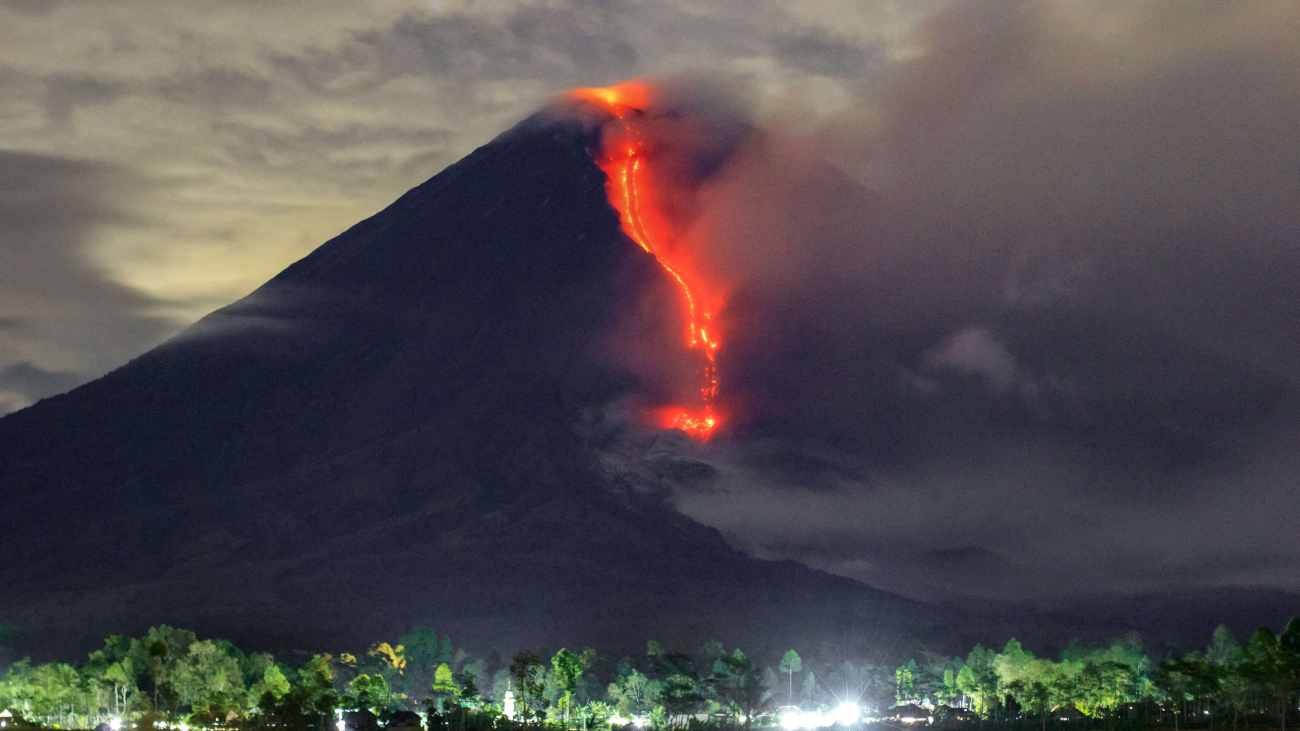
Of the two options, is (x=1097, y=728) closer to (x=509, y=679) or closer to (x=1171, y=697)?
(x=1171, y=697)

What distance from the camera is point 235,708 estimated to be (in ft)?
429

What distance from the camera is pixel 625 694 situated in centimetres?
17062

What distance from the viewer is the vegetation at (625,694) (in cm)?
13125

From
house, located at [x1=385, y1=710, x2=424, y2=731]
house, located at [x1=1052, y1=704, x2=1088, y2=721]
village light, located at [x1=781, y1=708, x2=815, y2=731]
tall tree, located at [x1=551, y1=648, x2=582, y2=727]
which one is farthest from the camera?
house, located at [x1=1052, y1=704, x2=1088, y2=721]

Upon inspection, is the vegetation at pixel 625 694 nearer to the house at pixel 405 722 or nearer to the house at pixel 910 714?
the house at pixel 405 722

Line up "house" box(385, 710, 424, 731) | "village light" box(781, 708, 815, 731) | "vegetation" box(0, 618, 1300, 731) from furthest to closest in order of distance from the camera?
1. "village light" box(781, 708, 815, 731)
2. "vegetation" box(0, 618, 1300, 731)
3. "house" box(385, 710, 424, 731)

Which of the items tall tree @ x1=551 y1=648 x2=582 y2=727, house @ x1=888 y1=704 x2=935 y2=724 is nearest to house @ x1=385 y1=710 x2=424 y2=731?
tall tree @ x1=551 y1=648 x2=582 y2=727

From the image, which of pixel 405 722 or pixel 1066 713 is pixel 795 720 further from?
pixel 405 722

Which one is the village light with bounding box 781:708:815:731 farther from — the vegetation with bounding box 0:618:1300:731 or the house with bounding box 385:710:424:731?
the house with bounding box 385:710:424:731

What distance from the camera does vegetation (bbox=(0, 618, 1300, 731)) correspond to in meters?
131

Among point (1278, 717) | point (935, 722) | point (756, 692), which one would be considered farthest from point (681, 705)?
point (1278, 717)

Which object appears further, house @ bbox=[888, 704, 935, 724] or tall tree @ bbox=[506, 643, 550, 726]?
house @ bbox=[888, 704, 935, 724]

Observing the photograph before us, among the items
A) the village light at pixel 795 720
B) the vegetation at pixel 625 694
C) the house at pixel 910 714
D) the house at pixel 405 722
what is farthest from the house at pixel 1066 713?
the house at pixel 405 722

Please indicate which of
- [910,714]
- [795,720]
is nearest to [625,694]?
[795,720]
